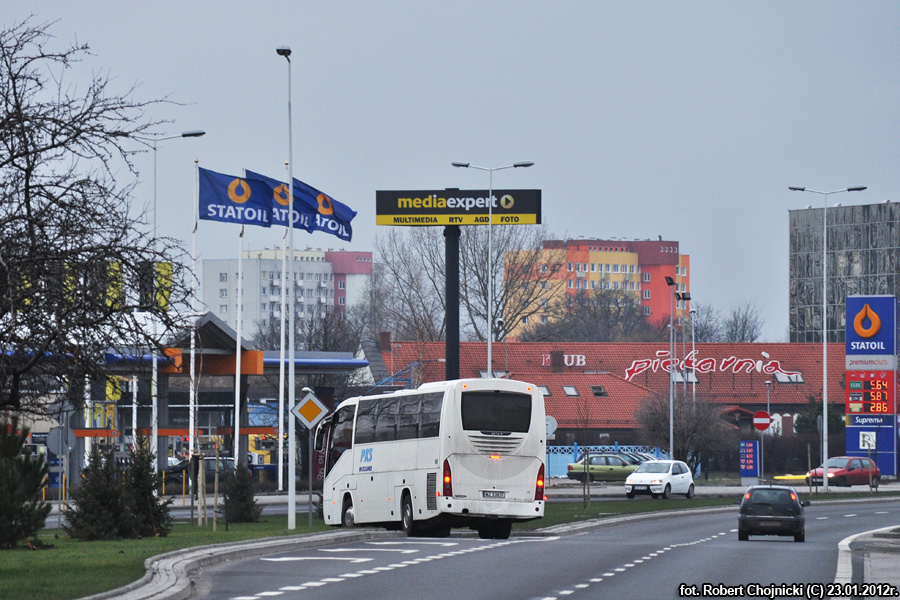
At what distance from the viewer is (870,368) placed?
63.8 meters

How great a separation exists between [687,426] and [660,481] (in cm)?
1752

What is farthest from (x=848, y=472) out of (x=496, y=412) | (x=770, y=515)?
(x=496, y=412)

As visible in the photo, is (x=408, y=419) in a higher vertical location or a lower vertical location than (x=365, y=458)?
higher

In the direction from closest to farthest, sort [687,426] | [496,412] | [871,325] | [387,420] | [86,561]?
[86,561]
[496,412]
[387,420]
[871,325]
[687,426]

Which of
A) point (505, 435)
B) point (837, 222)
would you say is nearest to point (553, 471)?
point (505, 435)

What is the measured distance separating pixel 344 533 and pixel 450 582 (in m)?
10.1

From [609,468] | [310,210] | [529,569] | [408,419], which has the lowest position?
[609,468]

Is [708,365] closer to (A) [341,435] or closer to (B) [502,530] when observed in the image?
(A) [341,435]

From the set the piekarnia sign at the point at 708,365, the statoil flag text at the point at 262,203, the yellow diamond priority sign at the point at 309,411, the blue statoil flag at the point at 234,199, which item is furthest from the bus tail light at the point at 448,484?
the piekarnia sign at the point at 708,365

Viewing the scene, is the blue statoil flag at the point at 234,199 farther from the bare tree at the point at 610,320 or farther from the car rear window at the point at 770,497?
the bare tree at the point at 610,320

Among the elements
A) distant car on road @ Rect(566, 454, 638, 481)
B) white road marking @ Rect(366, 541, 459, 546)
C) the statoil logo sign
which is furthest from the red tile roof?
white road marking @ Rect(366, 541, 459, 546)

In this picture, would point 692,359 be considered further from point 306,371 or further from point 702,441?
point 306,371

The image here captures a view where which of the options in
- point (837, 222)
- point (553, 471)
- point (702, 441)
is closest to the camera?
point (702, 441)

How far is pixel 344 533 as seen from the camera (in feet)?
88.9
